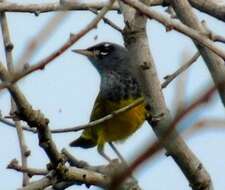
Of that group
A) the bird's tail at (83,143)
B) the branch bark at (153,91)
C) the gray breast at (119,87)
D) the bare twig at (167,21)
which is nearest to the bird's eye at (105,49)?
the gray breast at (119,87)

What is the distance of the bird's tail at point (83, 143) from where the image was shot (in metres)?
6.70

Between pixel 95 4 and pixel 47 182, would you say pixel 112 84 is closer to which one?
pixel 95 4

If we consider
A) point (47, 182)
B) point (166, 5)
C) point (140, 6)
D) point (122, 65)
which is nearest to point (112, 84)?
point (122, 65)

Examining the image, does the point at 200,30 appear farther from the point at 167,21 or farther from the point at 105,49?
the point at 105,49

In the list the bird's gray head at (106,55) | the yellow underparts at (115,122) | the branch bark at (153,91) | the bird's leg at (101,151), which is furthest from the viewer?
the bird's gray head at (106,55)

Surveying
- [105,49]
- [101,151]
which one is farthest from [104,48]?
[101,151]

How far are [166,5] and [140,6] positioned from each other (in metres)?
2.60

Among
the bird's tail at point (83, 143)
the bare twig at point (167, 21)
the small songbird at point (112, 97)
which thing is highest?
the bare twig at point (167, 21)

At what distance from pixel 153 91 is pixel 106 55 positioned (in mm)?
3909

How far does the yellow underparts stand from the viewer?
242 inches

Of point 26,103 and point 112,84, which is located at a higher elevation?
point 26,103

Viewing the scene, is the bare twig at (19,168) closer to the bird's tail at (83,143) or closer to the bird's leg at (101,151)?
the bird's leg at (101,151)

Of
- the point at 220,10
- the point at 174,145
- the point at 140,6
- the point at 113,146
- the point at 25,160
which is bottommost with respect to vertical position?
the point at 113,146

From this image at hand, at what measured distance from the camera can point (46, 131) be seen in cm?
259
